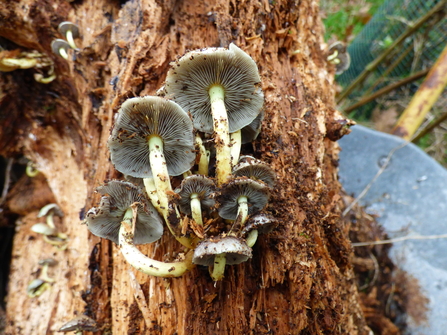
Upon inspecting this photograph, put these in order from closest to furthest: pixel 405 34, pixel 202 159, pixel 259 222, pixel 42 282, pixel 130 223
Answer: pixel 259 222 → pixel 130 223 → pixel 202 159 → pixel 42 282 → pixel 405 34

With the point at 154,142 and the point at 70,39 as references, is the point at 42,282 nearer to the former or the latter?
the point at 154,142

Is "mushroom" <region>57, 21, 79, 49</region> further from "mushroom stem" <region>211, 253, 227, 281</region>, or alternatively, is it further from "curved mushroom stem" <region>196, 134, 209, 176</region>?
"mushroom stem" <region>211, 253, 227, 281</region>

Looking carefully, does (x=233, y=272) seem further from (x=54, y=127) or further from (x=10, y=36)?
(x=10, y=36)

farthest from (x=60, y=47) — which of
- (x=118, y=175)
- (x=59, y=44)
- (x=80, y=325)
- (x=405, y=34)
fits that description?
(x=405, y=34)

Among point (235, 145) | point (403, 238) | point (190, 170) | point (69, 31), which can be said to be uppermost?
point (69, 31)

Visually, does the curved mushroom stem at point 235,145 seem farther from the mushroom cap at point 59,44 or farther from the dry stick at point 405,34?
the dry stick at point 405,34

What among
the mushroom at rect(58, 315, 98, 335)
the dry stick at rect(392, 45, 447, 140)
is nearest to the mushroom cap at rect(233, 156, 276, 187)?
the mushroom at rect(58, 315, 98, 335)
